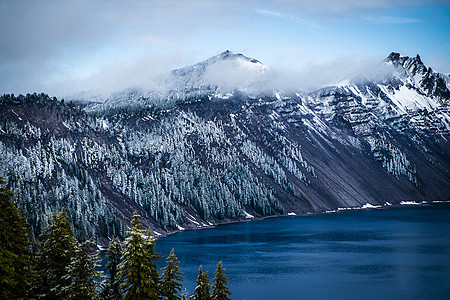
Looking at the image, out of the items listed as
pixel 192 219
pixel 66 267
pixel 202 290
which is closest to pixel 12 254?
A: pixel 66 267

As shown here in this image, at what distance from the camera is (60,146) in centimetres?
16950

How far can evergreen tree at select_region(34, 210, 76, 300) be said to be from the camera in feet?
112

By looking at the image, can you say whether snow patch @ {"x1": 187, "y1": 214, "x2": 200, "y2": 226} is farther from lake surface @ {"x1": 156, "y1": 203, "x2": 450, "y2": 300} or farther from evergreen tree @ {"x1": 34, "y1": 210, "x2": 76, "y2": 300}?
evergreen tree @ {"x1": 34, "y1": 210, "x2": 76, "y2": 300}

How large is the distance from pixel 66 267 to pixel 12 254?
14.2 feet

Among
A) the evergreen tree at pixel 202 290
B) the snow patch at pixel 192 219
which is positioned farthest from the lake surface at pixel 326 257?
the evergreen tree at pixel 202 290

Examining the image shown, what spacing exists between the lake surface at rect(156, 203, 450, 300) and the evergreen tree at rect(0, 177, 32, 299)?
4982 cm

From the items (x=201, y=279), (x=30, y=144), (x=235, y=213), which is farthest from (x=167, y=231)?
(x=201, y=279)

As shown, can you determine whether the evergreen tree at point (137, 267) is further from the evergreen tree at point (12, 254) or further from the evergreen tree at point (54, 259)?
the evergreen tree at point (12, 254)

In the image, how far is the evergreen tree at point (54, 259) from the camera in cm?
3403

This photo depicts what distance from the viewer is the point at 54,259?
34438 mm

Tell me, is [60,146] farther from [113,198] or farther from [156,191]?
[156,191]

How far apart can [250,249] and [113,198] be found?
2608 inches

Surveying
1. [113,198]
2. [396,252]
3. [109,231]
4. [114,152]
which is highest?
[114,152]

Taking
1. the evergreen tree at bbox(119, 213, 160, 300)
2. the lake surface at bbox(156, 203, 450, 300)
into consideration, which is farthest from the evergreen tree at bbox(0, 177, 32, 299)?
the lake surface at bbox(156, 203, 450, 300)
